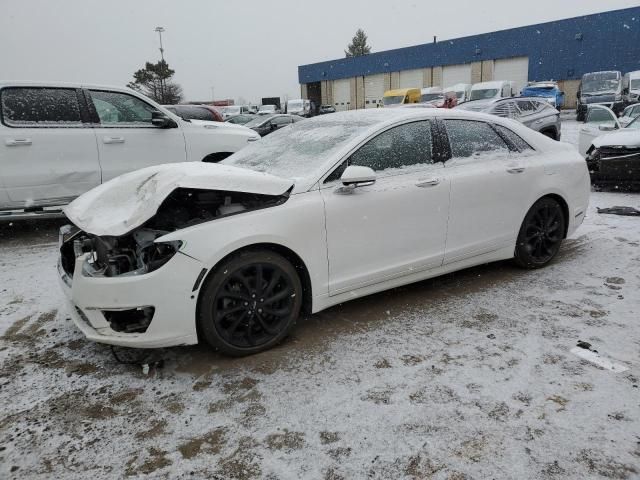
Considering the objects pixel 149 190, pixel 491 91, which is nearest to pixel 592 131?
pixel 149 190

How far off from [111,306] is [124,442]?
2.54 ft

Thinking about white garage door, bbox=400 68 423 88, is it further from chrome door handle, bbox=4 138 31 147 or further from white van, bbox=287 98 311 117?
chrome door handle, bbox=4 138 31 147

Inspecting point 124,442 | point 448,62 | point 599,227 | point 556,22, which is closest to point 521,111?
point 599,227

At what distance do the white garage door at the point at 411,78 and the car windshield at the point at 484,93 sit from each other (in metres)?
20.7

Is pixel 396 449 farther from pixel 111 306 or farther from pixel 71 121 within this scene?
pixel 71 121

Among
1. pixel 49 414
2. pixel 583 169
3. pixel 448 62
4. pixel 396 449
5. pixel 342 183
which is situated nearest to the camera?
pixel 396 449

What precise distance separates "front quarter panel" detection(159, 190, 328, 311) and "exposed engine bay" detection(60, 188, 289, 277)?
6 centimetres

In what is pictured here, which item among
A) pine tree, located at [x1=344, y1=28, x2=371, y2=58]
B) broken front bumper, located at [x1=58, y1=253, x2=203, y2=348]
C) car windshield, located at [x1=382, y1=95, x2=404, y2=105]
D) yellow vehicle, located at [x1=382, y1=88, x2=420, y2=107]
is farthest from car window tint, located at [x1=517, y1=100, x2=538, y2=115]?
pine tree, located at [x1=344, y1=28, x2=371, y2=58]

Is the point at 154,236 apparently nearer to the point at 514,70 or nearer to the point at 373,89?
the point at 514,70

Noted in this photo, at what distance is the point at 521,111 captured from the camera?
41.3 feet

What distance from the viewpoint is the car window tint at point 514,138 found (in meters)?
4.41

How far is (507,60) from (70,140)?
1518 inches

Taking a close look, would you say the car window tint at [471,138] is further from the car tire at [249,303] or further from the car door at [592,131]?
the car door at [592,131]

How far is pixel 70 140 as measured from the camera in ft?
19.1
